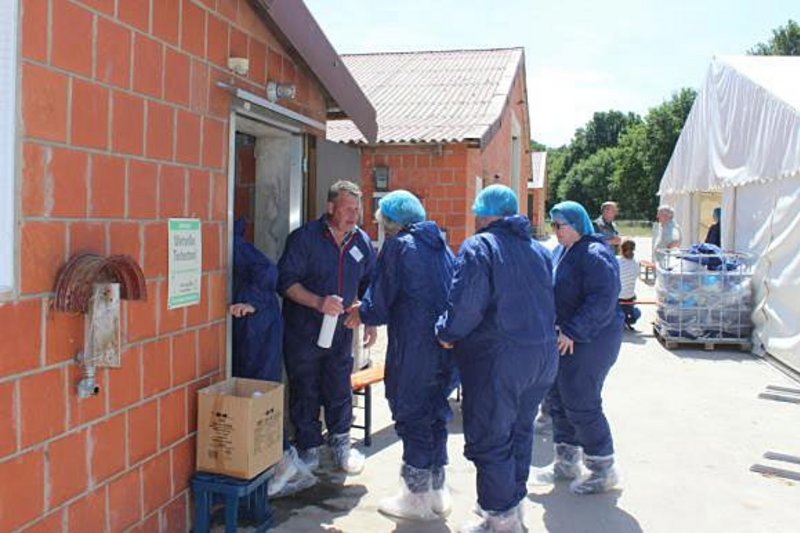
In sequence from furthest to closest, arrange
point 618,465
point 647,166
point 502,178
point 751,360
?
point 647,166 < point 502,178 < point 751,360 < point 618,465

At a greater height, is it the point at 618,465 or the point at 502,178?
the point at 502,178

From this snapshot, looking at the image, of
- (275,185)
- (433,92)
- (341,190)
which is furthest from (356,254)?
(433,92)

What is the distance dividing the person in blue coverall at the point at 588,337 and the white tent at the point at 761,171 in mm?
4452

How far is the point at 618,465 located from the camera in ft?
16.9

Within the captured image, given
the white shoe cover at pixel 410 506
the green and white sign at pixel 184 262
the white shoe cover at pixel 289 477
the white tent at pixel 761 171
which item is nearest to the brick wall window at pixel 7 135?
the green and white sign at pixel 184 262

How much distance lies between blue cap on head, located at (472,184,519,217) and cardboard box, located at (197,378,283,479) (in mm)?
1502

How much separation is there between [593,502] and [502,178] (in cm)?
1076

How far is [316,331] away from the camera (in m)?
4.68

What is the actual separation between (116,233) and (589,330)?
2.68m

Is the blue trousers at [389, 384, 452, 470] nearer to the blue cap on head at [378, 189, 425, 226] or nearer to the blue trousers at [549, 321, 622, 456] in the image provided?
the blue trousers at [549, 321, 622, 456]

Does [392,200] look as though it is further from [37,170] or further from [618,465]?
[618,465]

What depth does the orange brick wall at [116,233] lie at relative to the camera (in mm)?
2568

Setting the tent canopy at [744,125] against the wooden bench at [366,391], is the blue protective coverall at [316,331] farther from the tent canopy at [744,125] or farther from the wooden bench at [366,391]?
the tent canopy at [744,125]

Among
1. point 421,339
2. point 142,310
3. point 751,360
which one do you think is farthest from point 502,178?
point 142,310
